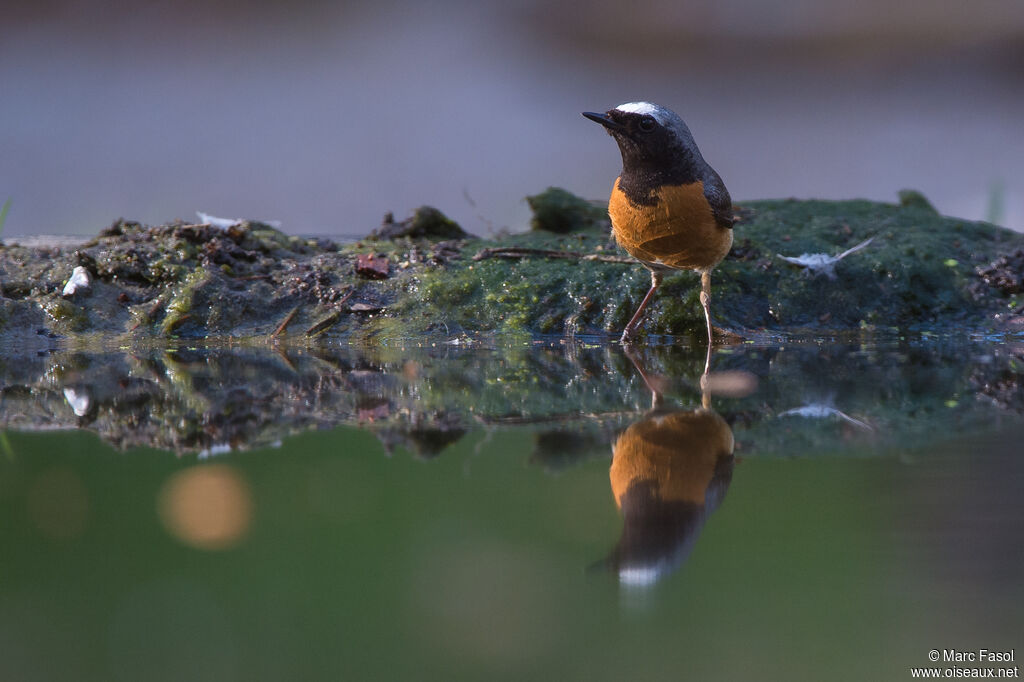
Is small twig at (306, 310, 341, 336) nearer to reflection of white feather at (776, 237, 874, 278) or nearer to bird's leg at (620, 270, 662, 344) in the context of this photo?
bird's leg at (620, 270, 662, 344)

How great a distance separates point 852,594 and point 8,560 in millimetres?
1322

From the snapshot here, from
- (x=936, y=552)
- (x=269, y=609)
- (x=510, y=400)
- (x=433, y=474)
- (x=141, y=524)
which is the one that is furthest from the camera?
(x=510, y=400)

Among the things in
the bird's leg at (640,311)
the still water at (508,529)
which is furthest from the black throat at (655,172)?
the still water at (508,529)

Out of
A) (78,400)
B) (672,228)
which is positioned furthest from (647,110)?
(78,400)

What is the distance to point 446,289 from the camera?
5266mm

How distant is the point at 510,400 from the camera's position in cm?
288

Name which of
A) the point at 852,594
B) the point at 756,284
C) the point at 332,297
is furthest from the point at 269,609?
the point at 756,284

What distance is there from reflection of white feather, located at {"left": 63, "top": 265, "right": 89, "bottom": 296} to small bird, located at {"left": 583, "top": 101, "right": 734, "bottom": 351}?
3.10 m

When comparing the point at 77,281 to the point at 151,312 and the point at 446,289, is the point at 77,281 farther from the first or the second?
the point at 446,289

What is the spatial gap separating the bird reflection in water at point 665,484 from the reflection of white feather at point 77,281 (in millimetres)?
3886

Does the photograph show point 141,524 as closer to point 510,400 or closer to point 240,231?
point 510,400

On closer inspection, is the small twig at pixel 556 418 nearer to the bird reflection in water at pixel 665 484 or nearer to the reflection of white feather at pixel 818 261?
the bird reflection in water at pixel 665 484

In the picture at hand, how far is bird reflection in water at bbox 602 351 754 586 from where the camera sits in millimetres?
1389

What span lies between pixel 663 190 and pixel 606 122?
0.45 metres
